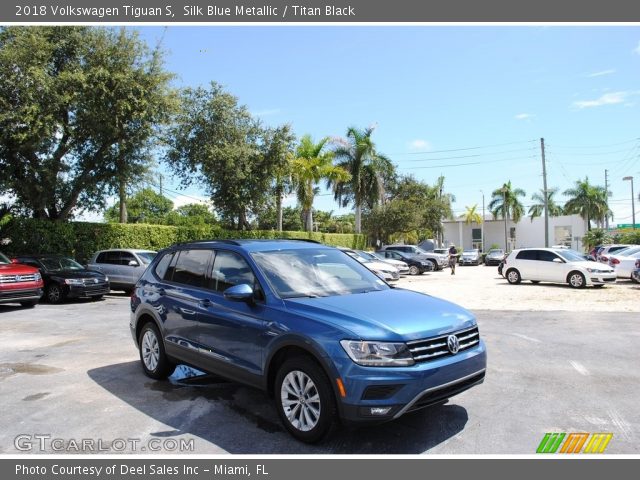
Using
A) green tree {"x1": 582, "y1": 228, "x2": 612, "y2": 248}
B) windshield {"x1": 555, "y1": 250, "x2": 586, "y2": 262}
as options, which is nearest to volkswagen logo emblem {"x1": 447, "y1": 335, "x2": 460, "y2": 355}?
windshield {"x1": 555, "y1": 250, "x2": 586, "y2": 262}

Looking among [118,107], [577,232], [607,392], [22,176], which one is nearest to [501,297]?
[607,392]

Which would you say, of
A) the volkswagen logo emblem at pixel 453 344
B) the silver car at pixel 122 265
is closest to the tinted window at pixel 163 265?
the volkswagen logo emblem at pixel 453 344

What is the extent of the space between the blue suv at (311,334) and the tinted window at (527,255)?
17.1m

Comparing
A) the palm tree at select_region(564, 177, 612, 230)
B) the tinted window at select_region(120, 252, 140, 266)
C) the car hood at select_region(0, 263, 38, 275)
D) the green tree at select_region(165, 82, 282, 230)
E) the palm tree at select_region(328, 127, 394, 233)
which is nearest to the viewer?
the car hood at select_region(0, 263, 38, 275)

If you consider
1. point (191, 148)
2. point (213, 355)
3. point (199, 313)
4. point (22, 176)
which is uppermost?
point (191, 148)

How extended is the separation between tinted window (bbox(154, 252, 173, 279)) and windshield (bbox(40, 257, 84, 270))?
10.6 meters

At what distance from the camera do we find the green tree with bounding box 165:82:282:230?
91.3 ft

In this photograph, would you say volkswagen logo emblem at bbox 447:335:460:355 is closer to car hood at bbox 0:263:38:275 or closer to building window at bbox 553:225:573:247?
car hood at bbox 0:263:38:275

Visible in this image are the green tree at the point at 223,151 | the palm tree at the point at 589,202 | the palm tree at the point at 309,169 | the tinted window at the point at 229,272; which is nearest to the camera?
the tinted window at the point at 229,272

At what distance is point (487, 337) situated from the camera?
8961 millimetres

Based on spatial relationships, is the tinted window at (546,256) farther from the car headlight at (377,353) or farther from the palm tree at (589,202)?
the palm tree at (589,202)

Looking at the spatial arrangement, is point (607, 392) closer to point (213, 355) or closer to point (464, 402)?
point (464, 402)

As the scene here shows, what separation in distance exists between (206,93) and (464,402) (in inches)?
1065

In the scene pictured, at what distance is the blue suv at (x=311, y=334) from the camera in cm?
400
